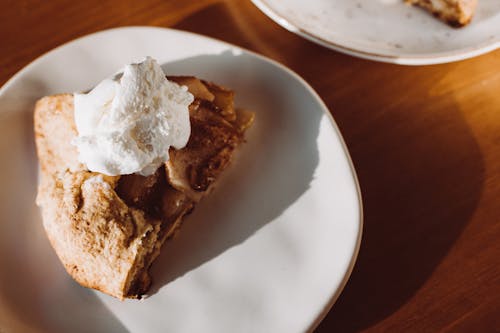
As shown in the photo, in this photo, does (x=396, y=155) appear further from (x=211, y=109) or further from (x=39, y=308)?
(x=39, y=308)

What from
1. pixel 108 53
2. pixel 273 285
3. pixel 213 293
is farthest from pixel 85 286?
pixel 108 53

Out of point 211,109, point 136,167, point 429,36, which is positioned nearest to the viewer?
point 136,167

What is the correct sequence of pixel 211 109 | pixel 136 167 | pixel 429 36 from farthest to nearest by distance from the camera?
1. pixel 429 36
2. pixel 211 109
3. pixel 136 167

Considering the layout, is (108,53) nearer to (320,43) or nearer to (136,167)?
(136,167)

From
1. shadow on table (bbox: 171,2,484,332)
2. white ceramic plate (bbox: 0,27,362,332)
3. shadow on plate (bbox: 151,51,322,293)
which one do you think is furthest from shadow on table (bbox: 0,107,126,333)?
shadow on table (bbox: 171,2,484,332)

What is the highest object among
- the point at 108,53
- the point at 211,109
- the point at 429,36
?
the point at 108,53

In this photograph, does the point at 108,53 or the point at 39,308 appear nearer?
the point at 39,308

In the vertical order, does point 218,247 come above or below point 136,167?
below
